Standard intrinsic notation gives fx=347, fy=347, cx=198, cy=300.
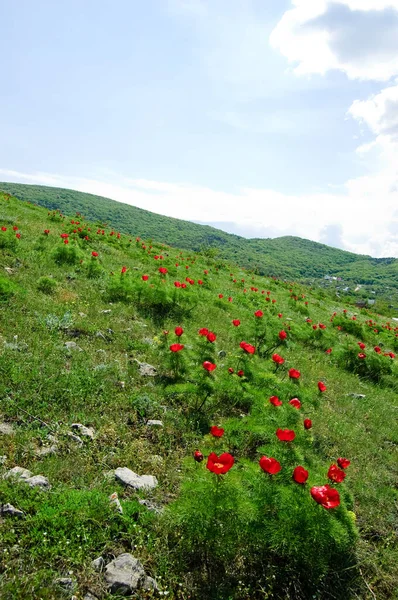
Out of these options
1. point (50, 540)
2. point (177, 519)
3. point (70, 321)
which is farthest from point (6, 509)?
point (70, 321)

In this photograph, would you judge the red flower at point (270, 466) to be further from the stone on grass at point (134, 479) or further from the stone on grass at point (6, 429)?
the stone on grass at point (6, 429)

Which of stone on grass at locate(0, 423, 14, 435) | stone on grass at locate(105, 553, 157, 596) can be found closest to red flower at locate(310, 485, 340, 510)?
stone on grass at locate(105, 553, 157, 596)

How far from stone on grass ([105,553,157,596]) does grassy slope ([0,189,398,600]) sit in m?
0.12

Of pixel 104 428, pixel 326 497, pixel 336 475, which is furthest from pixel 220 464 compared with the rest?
pixel 104 428

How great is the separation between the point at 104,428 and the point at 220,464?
2.29 metres

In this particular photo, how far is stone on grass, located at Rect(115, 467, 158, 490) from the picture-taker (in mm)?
4113

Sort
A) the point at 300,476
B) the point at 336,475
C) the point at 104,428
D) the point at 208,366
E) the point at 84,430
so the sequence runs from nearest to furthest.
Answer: the point at 300,476 < the point at 336,475 < the point at 84,430 < the point at 104,428 < the point at 208,366

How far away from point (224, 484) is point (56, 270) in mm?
9087

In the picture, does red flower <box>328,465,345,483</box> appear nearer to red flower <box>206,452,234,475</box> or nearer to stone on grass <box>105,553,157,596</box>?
red flower <box>206,452,234,475</box>

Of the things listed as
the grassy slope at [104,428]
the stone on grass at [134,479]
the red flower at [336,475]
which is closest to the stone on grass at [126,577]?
the grassy slope at [104,428]

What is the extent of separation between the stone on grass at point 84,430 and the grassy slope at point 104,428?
103 mm

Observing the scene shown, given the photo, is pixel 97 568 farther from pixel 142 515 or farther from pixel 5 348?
pixel 5 348

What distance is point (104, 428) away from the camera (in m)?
4.98

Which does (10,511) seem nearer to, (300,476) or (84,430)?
(84,430)
